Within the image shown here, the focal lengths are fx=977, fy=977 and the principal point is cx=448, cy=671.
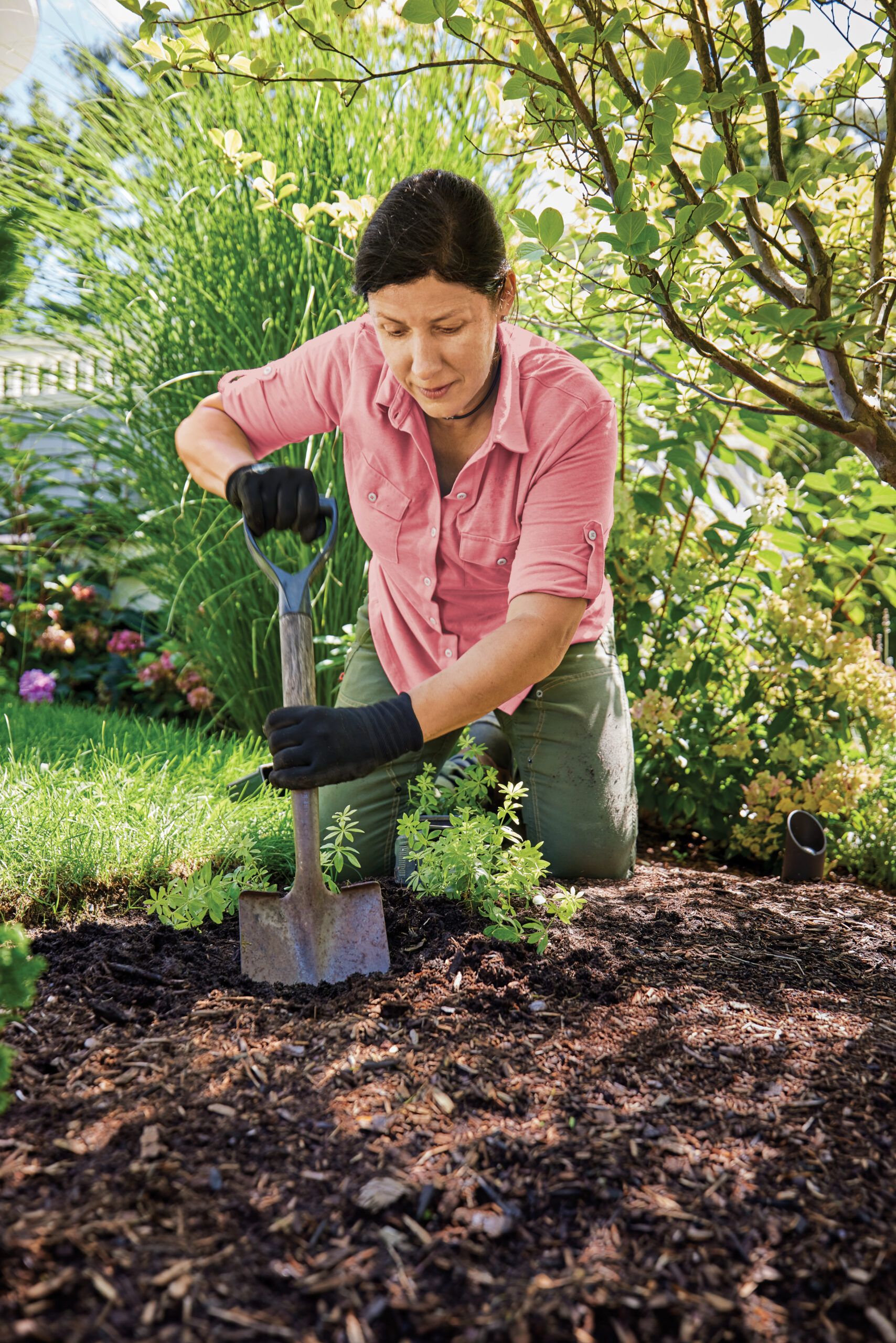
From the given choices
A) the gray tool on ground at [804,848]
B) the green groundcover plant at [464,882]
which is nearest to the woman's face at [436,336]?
the green groundcover plant at [464,882]

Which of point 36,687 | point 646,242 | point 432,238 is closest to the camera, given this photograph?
point 646,242

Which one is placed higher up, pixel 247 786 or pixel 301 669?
pixel 301 669

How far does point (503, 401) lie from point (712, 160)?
2.22ft

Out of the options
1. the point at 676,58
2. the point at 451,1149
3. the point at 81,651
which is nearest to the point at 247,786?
the point at 451,1149

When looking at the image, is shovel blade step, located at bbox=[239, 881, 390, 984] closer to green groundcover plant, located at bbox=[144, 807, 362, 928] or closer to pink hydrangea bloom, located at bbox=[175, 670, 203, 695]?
green groundcover plant, located at bbox=[144, 807, 362, 928]

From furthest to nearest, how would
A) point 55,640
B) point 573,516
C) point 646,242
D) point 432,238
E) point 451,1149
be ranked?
point 55,640 < point 573,516 < point 432,238 < point 646,242 < point 451,1149

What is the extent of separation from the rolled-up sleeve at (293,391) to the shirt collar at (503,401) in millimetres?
138

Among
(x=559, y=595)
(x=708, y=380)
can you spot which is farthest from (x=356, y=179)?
(x=559, y=595)

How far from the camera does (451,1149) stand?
1.17m

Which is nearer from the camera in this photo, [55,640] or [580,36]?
[580,36]

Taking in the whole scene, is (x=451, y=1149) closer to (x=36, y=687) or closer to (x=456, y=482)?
(x=456, y=482)

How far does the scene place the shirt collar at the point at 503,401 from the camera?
2119 mm

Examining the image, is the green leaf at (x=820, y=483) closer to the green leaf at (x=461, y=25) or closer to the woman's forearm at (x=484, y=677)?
the woman's forearm at (x=484, y=677)

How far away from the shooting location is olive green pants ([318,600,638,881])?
247 centimetres
